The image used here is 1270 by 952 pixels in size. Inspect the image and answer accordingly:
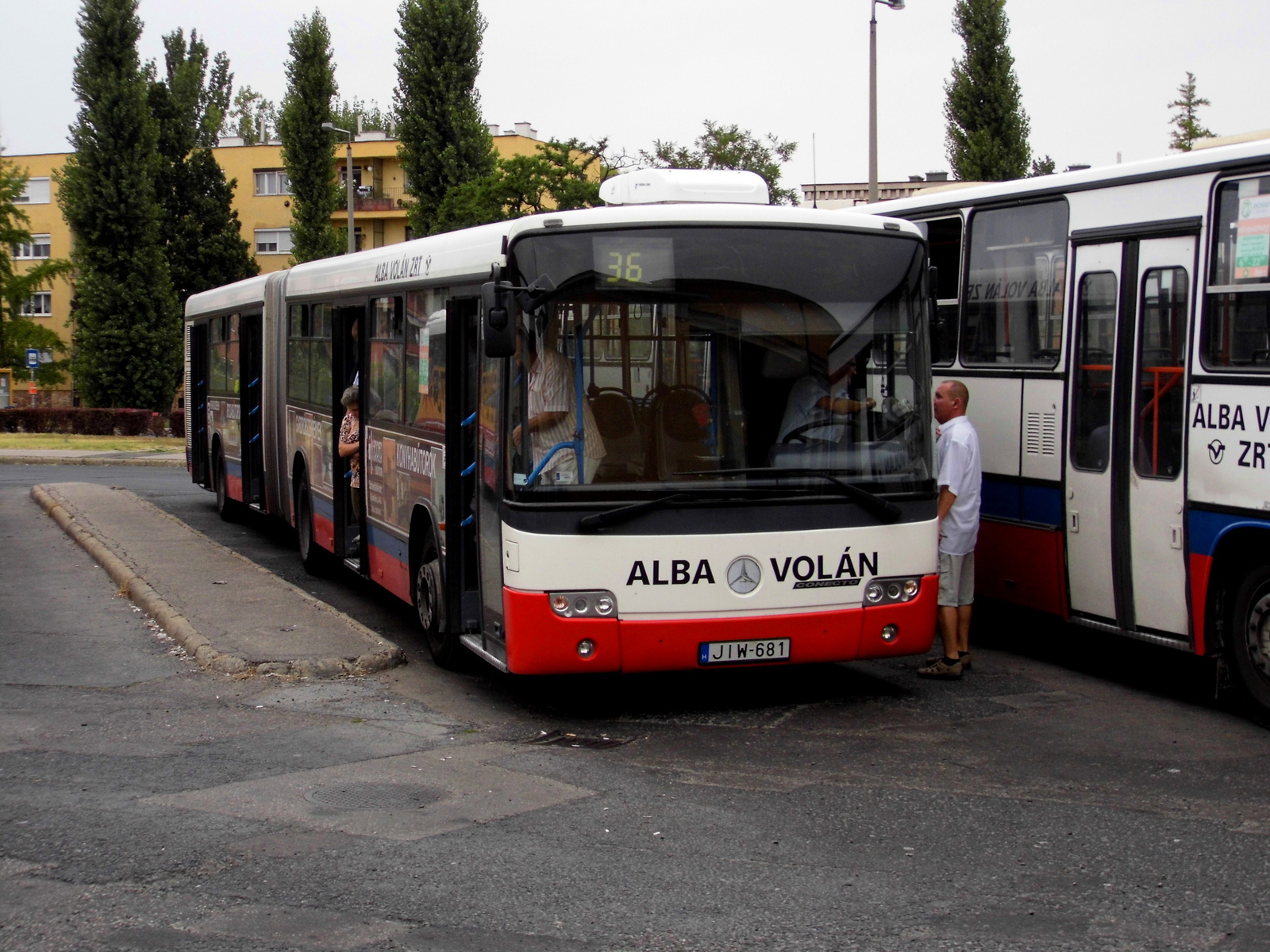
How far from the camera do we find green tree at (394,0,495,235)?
175ft

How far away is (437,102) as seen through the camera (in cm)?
5375

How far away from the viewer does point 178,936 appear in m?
4.93

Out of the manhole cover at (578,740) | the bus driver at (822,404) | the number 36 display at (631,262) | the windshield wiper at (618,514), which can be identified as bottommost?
the manhole cover at (578,740)

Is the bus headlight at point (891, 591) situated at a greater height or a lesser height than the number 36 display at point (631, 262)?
lesser

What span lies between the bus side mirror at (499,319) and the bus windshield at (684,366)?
146 mm

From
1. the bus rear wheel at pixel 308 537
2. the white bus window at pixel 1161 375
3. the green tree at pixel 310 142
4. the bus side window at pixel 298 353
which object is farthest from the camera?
the green tree at pixel 310 142

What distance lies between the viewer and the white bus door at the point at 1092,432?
30.0ft

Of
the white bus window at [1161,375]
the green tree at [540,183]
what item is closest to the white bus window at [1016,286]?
the white bus window at [1161,375]

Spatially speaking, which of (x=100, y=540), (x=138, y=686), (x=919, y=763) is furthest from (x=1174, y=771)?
(x=100, y=540)

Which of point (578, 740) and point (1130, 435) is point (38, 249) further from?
point (1130, 435)

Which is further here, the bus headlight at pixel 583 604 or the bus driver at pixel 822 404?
the bus driver at pixel 822 404

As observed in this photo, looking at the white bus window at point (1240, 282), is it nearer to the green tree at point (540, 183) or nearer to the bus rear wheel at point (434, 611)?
the bus rear wheel at point (434, 611)

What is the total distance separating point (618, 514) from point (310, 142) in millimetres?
57585

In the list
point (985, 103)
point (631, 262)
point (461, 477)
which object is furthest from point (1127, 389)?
point (985, 103)
